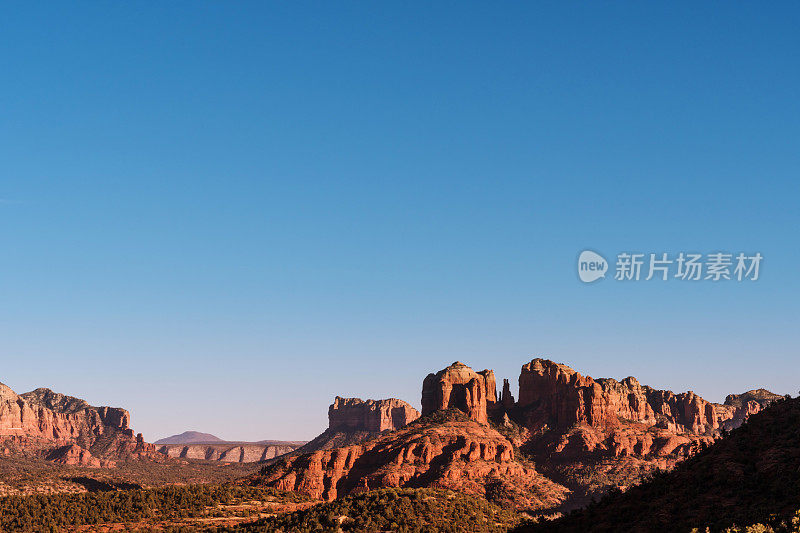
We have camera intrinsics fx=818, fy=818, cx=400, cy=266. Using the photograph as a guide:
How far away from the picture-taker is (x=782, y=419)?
206ft

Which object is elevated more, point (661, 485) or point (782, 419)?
point (782, 419)

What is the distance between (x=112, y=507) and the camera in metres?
149

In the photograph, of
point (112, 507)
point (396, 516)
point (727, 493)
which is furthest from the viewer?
point (112, 507)

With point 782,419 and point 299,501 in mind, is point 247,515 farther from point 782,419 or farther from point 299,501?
point 782,419

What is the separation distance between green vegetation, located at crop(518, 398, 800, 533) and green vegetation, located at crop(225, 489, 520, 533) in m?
52.4

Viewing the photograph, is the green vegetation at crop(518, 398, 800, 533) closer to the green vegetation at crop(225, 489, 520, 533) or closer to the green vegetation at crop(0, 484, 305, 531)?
the green vegetation at crop(225, 489, 520, 533)

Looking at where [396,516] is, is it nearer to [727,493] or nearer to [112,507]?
[112,507]

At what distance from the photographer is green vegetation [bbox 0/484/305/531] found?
13950 centimetres

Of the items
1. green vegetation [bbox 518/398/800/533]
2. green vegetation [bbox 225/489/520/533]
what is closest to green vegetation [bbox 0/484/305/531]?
green vegetation [bbox 225/489/520/533]

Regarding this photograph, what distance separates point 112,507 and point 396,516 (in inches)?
2333

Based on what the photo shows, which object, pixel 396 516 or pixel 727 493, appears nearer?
pixel 727 493

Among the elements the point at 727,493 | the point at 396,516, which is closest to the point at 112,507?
the point at 396,516

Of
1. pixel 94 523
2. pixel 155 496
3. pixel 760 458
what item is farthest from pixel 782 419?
pixel 155 496

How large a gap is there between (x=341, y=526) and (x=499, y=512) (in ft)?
99.1
